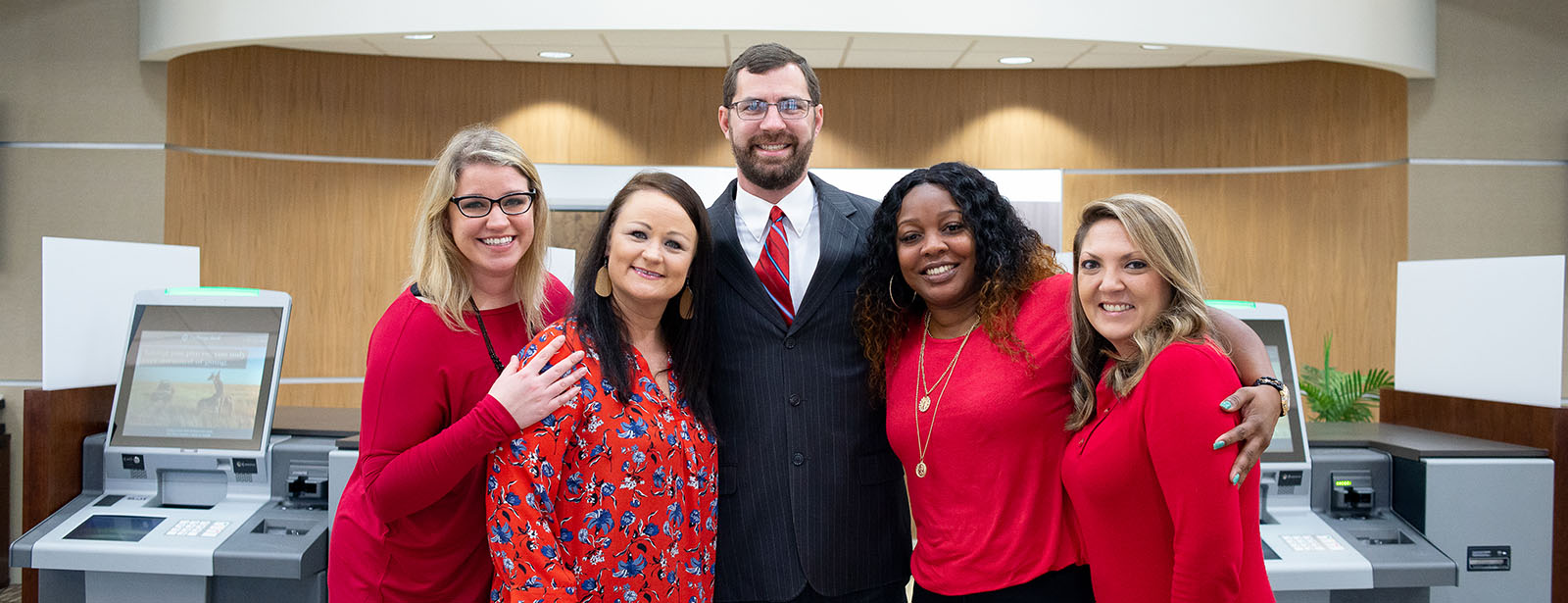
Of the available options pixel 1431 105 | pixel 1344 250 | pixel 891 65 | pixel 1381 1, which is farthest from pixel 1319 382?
pixel 891 65

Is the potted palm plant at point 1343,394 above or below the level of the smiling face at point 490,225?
below

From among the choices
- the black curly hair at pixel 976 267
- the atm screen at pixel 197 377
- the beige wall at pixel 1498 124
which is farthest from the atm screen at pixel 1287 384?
the beige wall at pixel 1498 124

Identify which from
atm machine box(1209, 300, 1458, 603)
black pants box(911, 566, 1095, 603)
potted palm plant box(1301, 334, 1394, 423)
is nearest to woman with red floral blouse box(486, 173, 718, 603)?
black pants box(911, 566, 1095, 603)

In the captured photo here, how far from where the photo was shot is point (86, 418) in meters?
3.50

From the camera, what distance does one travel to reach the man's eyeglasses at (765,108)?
2451mm

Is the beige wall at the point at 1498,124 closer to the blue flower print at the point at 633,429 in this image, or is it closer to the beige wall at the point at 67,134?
the blue flower print at the point at 633,429

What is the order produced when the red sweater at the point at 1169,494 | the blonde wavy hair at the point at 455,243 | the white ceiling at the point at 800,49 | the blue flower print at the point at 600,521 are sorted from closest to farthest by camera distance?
1. the red sweater at the point at 1169,494
2. the blue flower print at the point at 600,521
3. the blonde wavy hair at the point at 455,243
4. the white ceiling at the point at 800,49

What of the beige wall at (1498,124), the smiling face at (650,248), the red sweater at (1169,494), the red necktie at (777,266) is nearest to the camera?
the red sweater at (1169,494)

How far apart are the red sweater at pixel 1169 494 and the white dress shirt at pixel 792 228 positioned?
772 mm

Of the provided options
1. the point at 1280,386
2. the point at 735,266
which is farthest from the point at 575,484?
the point at 1280,386

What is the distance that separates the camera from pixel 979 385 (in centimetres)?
214

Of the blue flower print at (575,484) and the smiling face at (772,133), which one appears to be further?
the smiling face at (772,133)

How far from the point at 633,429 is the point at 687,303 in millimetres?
354

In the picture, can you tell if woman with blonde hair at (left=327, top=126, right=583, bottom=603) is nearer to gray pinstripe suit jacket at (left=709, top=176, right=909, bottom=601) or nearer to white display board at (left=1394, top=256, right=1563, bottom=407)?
gray pinstripe suit jacket at (left=709, top=176, right=909, bottom=601)
